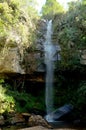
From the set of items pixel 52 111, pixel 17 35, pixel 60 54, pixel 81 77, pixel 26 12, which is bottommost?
pixel 52 111

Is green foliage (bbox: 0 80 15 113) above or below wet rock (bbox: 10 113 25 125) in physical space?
above

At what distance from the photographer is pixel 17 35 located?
Answer: 1672cm

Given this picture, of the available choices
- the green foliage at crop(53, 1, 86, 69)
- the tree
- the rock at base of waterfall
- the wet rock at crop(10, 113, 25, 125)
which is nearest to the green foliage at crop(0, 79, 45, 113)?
the wet rock at crop(10, 113, 25, 125)

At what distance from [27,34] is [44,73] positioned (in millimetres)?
2786

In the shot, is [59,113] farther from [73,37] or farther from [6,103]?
[73,37]

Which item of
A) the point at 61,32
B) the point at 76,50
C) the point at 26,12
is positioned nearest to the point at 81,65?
the point at 76,50

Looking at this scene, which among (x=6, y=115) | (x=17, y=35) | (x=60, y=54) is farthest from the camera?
(x=60, y=54)

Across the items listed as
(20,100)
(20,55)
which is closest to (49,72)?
(20,55)

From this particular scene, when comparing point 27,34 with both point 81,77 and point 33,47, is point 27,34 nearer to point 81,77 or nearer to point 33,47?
point 33,47

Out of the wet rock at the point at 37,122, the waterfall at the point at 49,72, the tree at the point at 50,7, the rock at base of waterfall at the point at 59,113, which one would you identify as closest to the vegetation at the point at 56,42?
the waterfall at the point at 49,72

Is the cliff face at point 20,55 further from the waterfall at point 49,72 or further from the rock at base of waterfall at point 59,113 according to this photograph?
the rock at base of waterfall at point 59,113

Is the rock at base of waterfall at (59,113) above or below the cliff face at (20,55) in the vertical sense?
below

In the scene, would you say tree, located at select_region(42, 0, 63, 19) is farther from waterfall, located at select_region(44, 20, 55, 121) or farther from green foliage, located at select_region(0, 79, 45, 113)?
green foliage, located at select_region(0, 79, 45, 113)

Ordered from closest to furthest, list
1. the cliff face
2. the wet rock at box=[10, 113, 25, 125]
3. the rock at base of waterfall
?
the wet rock at box=[10, 113, 25, 125] → the cliff face → the rock at base of waterfall
